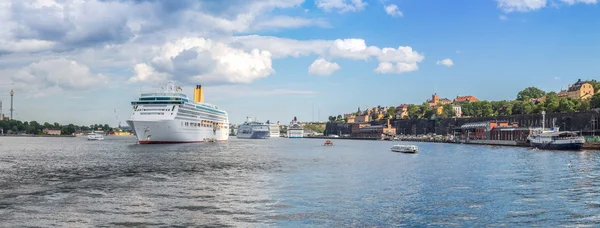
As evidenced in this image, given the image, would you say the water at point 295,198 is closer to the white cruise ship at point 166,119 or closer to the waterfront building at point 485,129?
the white cruise ship at point 166,119

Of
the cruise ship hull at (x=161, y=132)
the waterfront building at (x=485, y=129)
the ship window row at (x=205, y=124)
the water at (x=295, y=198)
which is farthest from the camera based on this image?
the waterfront building at (x=485, y=129)

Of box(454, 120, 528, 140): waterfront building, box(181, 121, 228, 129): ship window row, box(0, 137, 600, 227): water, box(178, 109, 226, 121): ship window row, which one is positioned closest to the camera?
box(0, 137, 600, 227): water

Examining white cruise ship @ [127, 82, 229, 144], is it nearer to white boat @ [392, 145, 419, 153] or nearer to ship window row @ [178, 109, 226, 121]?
ship window row @ [178, 109, 226, 121]

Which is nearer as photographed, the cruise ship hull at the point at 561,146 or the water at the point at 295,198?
the water at the point at 295,198

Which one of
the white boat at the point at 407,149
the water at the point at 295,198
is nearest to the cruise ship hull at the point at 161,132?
the white boat at the point at 407,149

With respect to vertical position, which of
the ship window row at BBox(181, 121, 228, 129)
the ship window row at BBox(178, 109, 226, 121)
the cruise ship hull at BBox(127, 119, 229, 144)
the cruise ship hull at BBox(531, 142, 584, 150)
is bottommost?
the cruise ship hull at BBox(531, 142, 584, 150)

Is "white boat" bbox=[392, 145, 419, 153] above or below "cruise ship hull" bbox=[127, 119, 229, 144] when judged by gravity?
below

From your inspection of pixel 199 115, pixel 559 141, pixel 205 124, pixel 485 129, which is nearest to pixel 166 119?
pixel 199 115

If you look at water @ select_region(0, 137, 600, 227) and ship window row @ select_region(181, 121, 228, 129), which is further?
ship window row @ select_region(181, 121, 228, 129)

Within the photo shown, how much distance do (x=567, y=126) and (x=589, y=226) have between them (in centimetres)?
14876

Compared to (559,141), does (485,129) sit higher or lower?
higher

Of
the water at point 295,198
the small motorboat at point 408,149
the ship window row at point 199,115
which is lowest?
the water at point 295,198

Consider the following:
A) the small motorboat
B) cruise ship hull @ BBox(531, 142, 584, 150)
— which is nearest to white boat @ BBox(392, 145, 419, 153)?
the small motorboat

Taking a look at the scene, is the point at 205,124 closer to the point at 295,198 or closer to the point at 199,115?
the point at 199,115
